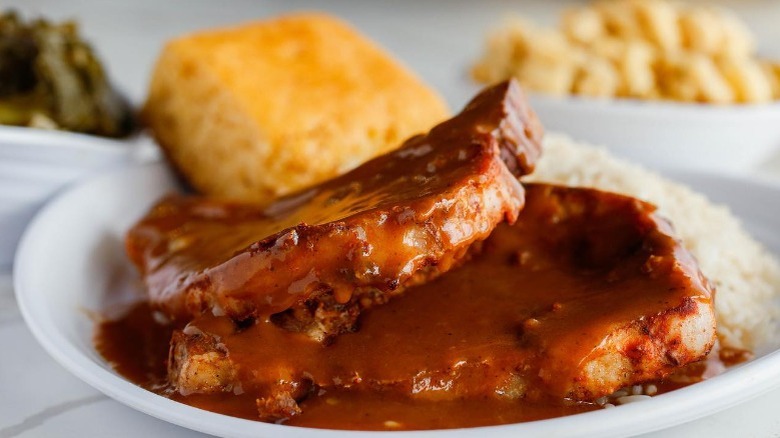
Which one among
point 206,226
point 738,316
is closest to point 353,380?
point 206,226

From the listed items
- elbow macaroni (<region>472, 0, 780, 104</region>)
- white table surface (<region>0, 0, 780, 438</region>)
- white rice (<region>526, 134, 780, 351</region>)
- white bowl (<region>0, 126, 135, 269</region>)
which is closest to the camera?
white table surface (<region>0, 0, 780, 438</region>)

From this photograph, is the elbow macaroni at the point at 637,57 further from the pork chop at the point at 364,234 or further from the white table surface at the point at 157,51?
the pork chop at the point at 364,234

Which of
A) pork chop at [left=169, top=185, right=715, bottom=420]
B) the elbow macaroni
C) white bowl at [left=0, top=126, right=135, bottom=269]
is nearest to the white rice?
pork chop at [left=169, top=185, right=715, bottom=420]

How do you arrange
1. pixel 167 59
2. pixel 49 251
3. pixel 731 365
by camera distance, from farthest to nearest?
pixel 167 59, pixel 49 251, pixel 731 365

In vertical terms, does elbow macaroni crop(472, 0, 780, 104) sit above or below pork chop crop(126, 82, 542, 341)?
below

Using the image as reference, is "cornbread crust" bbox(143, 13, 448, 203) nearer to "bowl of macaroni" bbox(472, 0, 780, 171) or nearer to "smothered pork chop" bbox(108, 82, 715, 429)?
"bowl of macaroni" bbox(472, 0, 780, 171)

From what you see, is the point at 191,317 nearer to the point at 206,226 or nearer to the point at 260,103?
the point at 206,226

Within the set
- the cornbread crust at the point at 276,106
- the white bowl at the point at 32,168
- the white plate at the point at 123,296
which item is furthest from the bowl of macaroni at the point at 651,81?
the white bowl at the point at 32,168
